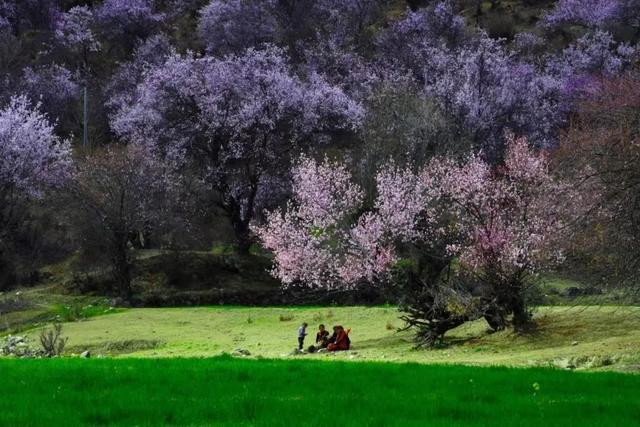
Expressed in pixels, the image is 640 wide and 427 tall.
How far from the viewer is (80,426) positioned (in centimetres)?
766

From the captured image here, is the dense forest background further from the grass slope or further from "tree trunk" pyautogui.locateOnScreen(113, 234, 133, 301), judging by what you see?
the grass slope

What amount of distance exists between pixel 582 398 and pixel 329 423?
133 inches

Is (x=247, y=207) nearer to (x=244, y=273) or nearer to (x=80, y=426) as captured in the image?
(x=244, y=273)

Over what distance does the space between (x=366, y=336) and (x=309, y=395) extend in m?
15.1

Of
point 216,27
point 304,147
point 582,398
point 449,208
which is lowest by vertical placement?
point 582,398

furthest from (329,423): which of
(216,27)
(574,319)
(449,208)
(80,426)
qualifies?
(216,27)

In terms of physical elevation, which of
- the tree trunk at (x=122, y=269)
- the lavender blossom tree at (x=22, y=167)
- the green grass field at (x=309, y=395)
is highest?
the lavender blossom tree at (x=22, y=167)

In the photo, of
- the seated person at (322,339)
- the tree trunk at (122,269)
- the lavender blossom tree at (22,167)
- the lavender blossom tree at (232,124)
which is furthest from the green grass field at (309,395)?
the lavender blossom tree at (22,167)

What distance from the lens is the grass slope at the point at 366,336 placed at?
1761cm

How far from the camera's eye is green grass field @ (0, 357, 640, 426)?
8.05 metres

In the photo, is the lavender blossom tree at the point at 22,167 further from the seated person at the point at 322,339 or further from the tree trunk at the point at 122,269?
the seated person at the point at 322,339

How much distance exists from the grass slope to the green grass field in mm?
4792

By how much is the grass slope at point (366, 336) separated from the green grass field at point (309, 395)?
4.79 metres

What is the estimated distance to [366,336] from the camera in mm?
24516
